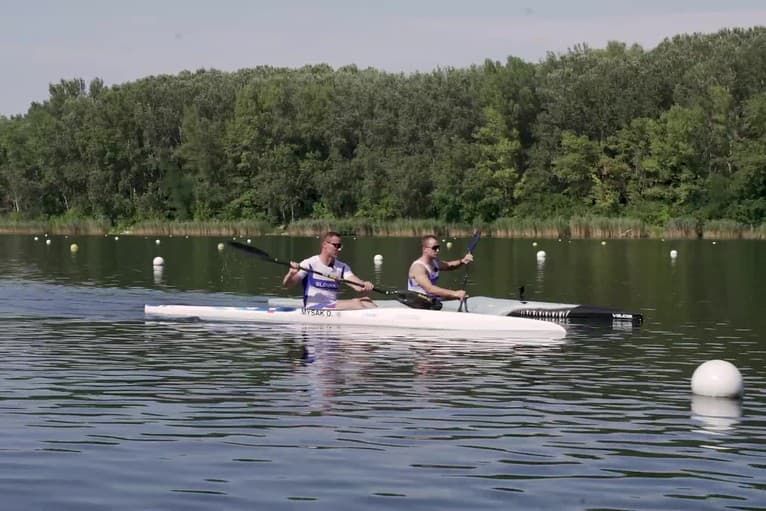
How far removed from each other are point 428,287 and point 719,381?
33.1 ft

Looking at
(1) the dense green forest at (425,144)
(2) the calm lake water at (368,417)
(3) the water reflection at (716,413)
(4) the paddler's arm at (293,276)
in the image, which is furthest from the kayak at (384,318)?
(1) the dense green forest at (425,144)

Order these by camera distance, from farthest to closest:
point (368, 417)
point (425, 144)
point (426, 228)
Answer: point (425, 144)
point (426, 228)
point (368, 417)

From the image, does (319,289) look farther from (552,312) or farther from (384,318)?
(552,312)

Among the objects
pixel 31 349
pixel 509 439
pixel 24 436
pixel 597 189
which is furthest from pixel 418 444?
pixel 597 189

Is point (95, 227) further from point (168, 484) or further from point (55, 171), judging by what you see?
point (168, 484)

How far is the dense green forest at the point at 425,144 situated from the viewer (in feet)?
301

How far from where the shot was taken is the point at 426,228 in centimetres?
9438

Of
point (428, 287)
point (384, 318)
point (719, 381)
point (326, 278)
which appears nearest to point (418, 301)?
point (428, 287)

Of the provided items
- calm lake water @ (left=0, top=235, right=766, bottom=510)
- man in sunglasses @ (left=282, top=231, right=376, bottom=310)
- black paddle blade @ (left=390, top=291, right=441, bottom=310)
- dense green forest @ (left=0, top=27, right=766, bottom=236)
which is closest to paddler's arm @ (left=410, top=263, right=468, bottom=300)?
black paddle blade @ (left=390, top=291, right=441, bottom=310)

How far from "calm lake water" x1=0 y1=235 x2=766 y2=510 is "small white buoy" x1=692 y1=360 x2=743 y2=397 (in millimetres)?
167

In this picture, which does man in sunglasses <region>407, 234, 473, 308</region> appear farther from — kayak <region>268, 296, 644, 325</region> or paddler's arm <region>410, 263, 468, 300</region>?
kayak <region>268, 296, 644, 325</region>

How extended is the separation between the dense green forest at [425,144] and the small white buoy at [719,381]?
74.6m

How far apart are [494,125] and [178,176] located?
32.2 metres

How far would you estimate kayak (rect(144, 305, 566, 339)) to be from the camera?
919 inches
